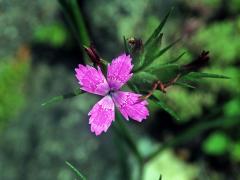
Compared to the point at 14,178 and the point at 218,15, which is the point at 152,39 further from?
the point at 218,15

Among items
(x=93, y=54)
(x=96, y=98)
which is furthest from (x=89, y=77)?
(x=96, y=98)

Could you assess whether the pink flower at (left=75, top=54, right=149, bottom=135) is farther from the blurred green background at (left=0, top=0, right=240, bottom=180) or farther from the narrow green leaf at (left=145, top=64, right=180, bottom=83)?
the blurred green background at (left=0, top=0, right=240, bottom=180)

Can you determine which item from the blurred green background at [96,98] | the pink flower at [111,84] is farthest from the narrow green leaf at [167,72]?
the blurred green background at [96,98]

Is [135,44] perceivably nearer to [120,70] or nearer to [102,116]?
[120,70]

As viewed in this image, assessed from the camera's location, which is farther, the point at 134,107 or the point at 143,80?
the point at 143,80

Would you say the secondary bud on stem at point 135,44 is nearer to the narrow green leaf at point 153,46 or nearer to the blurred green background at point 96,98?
the narrow green leaf at point 153,46

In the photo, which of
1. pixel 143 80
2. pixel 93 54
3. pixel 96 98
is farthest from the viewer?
pixel 96 98
